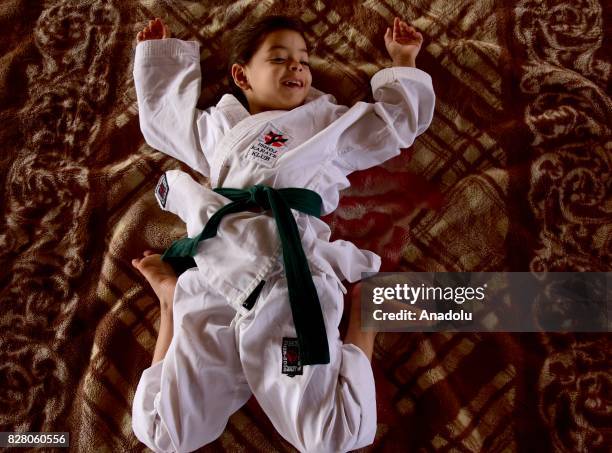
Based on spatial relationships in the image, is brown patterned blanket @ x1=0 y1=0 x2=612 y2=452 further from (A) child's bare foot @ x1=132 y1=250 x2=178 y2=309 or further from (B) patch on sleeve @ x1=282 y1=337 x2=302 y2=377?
(B) patch on sleeve @ x1=282 y1=337 x2=302 y2=377

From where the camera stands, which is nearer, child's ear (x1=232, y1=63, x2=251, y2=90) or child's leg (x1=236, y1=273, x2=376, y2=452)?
child's leg (x1=236, y1=273, x2=376, y2=452)

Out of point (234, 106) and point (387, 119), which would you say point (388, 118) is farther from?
point (234, 106)

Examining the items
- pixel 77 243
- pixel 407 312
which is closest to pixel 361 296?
pixel 407 312

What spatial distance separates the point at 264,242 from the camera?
1.08m

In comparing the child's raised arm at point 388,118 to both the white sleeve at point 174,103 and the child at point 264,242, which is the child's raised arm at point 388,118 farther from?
the white sleeve at point 174,103

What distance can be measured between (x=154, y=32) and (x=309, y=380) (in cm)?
91

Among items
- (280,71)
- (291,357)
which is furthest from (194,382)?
(280,71)

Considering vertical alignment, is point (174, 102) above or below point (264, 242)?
above

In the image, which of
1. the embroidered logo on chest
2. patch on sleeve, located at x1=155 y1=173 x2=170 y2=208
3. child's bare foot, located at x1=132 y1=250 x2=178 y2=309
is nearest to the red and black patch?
the embroidered logo on chest

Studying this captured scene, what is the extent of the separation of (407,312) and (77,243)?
0.77 metres

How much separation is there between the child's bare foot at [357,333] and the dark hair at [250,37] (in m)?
0.51

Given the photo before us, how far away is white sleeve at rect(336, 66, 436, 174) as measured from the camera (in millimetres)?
1203

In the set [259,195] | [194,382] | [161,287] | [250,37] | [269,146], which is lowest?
[194,382]

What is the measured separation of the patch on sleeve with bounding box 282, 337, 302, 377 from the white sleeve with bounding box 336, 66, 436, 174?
417mm
